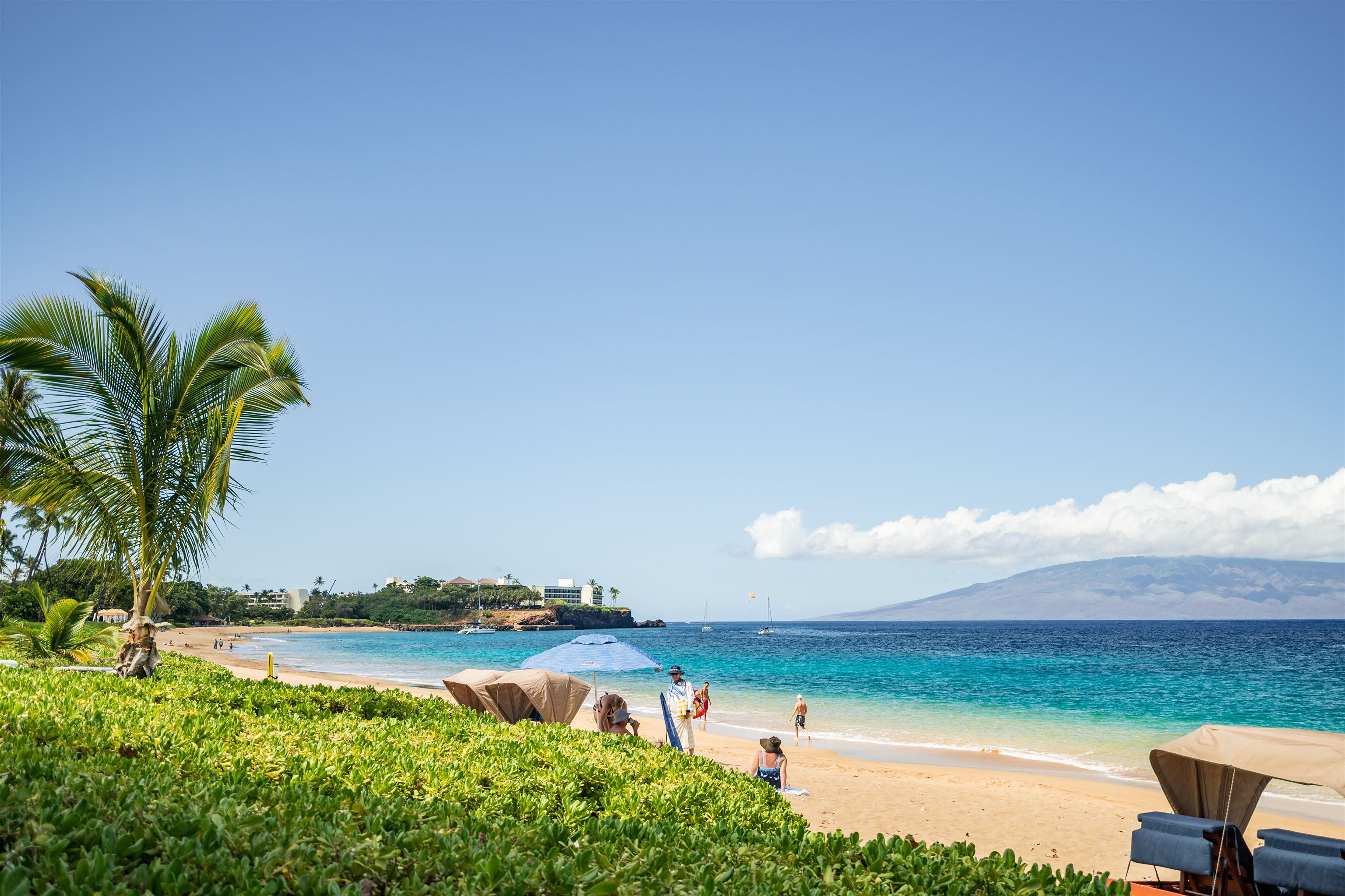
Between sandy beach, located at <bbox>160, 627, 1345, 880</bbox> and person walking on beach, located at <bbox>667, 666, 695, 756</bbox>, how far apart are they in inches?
46.7

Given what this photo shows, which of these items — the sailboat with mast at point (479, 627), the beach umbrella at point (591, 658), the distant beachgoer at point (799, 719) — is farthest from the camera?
the sailboat with mast at point (479, 627)

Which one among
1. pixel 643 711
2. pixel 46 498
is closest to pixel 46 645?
pixel 46 498

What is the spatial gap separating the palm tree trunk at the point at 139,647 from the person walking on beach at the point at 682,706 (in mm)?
8693

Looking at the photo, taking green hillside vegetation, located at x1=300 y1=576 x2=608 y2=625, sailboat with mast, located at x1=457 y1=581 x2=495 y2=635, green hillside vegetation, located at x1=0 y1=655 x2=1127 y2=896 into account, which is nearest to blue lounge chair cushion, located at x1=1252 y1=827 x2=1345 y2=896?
green hillside vegetation, located at x1=0 y1=655 x2=1127 y2=896

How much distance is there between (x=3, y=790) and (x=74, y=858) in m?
0.72

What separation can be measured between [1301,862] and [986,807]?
686cm

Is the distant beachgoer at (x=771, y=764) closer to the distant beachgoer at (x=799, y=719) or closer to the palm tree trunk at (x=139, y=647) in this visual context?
the palm tree trunk at (x=139, y=647)

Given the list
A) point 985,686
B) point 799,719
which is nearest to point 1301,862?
point 799,719

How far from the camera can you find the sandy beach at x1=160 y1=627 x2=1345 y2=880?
35.3 ft

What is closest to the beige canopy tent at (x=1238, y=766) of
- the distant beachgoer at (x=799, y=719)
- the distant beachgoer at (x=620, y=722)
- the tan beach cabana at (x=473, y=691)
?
the distant beachgoer at (x=620, y=722)

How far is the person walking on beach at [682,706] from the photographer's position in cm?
1555

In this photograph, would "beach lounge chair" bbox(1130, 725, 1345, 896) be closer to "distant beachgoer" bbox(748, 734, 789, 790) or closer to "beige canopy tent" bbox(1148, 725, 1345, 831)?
"beige canopy tent" bbox(1148, 725, 1345, 831)

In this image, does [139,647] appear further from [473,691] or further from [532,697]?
[532,697]

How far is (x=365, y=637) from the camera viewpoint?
387 ft
